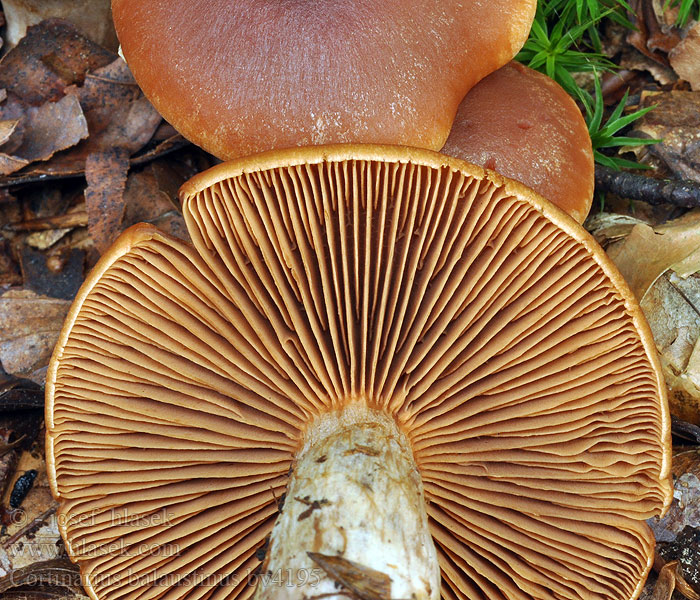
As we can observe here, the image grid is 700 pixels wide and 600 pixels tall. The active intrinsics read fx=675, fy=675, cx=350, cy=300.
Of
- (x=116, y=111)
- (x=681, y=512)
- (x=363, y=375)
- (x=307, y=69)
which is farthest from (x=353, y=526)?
(x=116, y=111)

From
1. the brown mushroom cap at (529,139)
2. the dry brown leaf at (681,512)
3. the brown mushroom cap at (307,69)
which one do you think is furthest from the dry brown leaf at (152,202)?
the dry brown leaf at (681,512)

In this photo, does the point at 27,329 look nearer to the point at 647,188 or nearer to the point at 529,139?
the point at 529,139

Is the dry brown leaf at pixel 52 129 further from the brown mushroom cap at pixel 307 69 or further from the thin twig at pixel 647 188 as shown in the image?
the thin twig at pixel 647 188

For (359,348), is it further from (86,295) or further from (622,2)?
(622,2)

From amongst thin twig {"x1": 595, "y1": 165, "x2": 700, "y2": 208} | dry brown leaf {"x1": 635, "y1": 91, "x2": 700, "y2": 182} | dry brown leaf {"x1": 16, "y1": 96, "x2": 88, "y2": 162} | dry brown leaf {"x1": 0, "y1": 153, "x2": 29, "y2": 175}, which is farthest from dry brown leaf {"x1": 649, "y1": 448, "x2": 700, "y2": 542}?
dry brown leaf {"x1": 0, "y1": 153, "x2": 29, "y2": 175}

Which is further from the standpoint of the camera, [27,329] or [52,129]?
[52,129]

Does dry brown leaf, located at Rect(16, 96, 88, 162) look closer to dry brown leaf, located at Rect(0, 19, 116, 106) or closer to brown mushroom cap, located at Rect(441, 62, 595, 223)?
dry brown leaf, located at Rect(0, 19, 116, 106)
